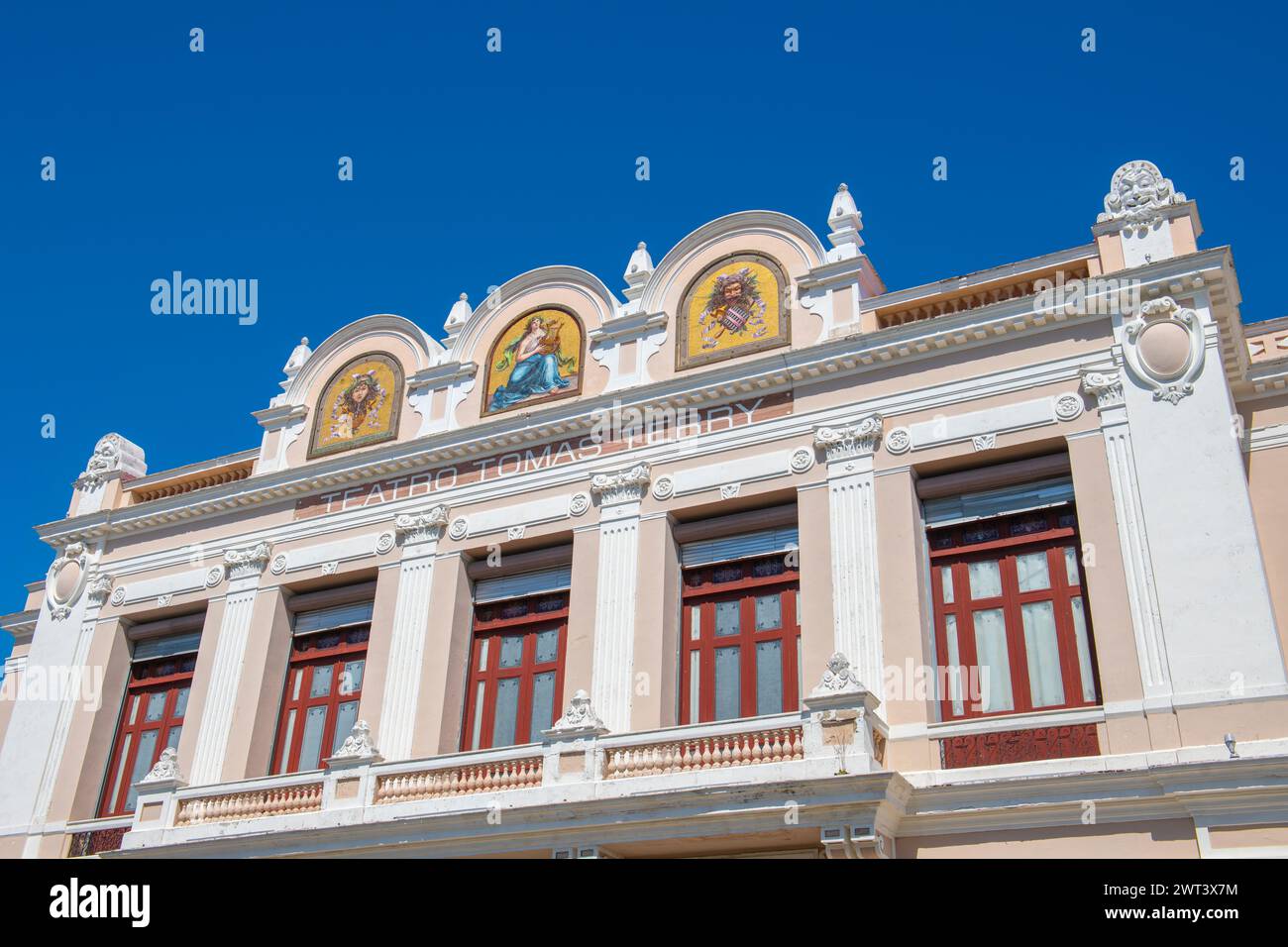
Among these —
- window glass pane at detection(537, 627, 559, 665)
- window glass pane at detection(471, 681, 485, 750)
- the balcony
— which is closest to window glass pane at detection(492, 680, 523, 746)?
window glass pane at detection(471, 681, 485, 750)

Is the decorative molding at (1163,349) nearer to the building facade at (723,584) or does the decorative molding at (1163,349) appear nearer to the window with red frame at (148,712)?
the building facade at (723,584)

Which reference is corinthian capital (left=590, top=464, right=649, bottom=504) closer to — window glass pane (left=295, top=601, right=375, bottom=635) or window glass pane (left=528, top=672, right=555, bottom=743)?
window glass pane (left=528, top=672, right=555, bottom=743)

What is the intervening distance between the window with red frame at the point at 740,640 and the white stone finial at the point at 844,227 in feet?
15.7

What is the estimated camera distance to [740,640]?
1797cm

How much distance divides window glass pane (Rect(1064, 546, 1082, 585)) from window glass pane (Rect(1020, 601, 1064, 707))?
16.2 inches

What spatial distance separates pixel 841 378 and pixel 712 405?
2.04 m

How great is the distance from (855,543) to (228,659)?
10.7 metres

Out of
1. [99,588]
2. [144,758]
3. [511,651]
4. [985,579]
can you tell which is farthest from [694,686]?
[99,588]

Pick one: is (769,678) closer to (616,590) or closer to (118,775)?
(616,590)

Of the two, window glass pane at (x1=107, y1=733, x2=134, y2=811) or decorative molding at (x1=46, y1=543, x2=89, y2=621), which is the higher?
Answer: decorative molding at (x1=46, y1=543, x2=89, y2=621)

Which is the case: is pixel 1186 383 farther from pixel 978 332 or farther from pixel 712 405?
pixel 712 405

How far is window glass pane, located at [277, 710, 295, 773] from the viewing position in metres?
20.5
